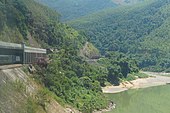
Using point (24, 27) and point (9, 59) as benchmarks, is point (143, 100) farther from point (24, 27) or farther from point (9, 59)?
point (9, 59)

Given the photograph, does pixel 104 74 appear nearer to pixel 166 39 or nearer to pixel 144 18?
pixel 166 39

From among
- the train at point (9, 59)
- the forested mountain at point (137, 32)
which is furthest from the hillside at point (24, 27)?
the forested mountain at point (137, 32)

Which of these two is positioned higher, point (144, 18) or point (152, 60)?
point (144, 18)

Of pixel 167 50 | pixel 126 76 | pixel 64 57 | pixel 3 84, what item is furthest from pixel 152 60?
pixel 3 84

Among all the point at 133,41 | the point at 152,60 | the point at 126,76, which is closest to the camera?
the point at 126,76

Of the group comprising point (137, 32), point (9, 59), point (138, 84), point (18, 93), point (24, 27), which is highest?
point (24, 27)

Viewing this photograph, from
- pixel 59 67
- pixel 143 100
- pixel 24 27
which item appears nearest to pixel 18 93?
pixel 59 67

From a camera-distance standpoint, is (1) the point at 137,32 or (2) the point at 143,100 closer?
(2) the point at 143,100
